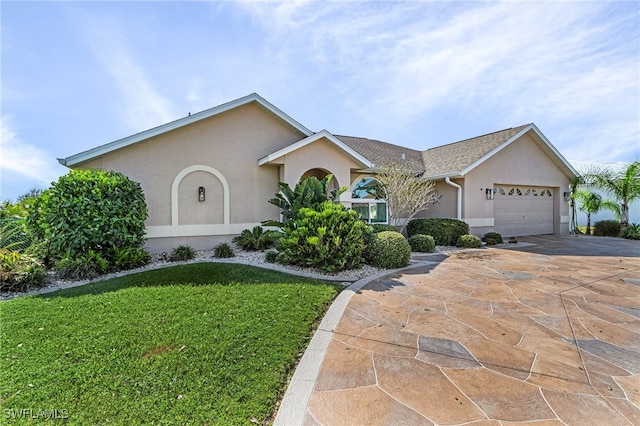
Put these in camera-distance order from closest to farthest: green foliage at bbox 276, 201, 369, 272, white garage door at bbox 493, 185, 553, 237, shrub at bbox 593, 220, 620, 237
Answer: green foliage at bbox 276, 201, 369, 272
white garage door at bbox 493, 185, 553, 237
shrub at bbox 593, 220, 620, 237

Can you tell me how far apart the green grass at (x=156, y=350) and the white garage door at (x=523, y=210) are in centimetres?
1562

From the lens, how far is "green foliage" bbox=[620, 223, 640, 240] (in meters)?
17.1

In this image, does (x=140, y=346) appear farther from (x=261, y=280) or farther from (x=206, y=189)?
(x=206, y=189)

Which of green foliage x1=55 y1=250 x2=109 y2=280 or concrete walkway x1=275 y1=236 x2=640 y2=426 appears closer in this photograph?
concrete walkway x1=275 y1=236 x2=640 y2=426

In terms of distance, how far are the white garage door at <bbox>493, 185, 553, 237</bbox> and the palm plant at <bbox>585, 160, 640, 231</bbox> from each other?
9.41 ft

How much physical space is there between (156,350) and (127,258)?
19.2 feet

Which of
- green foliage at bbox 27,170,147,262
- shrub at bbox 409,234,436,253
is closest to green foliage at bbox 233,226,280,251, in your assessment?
green foliage at bbox 27,170,147,262

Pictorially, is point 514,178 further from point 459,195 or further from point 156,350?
point 156,350

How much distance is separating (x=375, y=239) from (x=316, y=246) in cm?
235

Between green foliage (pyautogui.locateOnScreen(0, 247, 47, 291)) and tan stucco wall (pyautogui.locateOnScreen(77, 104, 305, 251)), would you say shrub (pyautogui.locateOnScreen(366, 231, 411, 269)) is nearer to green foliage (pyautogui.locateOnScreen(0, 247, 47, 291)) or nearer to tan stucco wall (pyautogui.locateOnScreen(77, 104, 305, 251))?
tan stucco wall (pyautogui.locateOnScreen(77, 104, 305, 251))

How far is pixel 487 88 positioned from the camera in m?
13.2

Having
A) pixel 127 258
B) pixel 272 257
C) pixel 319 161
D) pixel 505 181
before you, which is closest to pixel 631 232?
pixel 505 181

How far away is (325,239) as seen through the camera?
28.2ft

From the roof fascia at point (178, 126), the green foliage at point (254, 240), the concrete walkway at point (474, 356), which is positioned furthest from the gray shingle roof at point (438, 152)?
the concrete walkway at point (474, 356)
